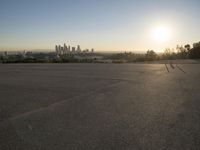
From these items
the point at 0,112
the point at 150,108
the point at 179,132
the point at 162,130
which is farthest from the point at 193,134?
the point at 0,112

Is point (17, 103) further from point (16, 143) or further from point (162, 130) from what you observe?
point (162, 130)

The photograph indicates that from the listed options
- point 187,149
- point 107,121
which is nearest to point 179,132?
point 187,149

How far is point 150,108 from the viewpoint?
716 cm

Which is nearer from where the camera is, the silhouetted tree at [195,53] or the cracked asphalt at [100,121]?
the cracked asphalt at [100,121]

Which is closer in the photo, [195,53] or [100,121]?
[100,121]

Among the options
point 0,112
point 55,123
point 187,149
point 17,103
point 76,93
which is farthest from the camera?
point 76,93

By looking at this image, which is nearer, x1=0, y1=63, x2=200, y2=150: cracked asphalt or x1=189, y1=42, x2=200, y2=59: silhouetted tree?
x1=0, y1=63, x2=200, y2=150: cracked asphalt

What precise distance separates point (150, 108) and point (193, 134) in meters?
2.26

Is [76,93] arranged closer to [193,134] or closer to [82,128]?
[82,128]

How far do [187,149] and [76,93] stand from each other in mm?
5859

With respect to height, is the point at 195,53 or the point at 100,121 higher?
the point at 195,53

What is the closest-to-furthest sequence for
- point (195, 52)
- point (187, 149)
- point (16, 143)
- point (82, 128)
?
point (187, 149), point (16, 143), point (82, 128), point (195, 52)

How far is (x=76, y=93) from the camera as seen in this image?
964 cm

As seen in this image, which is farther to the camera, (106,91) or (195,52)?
(195,52)
